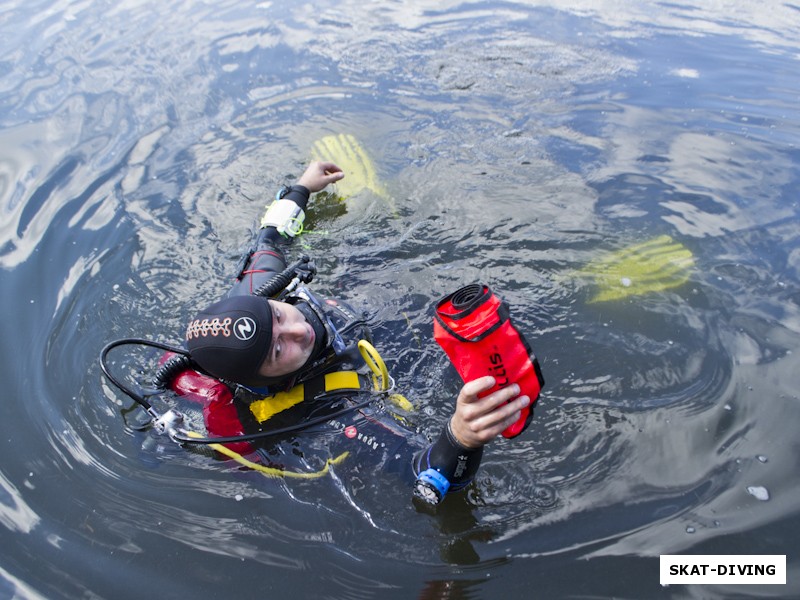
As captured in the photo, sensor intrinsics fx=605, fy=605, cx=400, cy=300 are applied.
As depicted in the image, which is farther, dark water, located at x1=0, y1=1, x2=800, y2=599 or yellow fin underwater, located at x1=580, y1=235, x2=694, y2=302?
yellow fin underwater, located at x1=580, y1=235, x2=694, y2=302

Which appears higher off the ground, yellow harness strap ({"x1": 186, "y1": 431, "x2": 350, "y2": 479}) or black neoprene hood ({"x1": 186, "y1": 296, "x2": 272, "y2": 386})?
black neoprene hood ({"x1": 186, "y1": 296, "x2": 272, "y2": 386})

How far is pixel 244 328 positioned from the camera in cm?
277

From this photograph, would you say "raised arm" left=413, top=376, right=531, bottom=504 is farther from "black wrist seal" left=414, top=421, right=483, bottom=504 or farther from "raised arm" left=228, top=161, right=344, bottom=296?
"raised arm" left=228, top=161, right=344, bottom=296

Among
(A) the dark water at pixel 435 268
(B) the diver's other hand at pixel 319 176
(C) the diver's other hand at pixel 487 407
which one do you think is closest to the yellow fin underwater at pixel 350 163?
(A) the dark water at pixel 435 268

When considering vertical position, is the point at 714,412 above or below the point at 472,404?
below

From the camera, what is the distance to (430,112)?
6.08m

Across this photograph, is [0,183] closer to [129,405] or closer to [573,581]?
[129,405]

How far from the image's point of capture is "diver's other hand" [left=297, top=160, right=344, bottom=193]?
4770mm

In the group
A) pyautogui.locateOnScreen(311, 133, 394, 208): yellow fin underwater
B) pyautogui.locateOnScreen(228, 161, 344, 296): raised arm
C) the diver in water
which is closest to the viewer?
the diver in water

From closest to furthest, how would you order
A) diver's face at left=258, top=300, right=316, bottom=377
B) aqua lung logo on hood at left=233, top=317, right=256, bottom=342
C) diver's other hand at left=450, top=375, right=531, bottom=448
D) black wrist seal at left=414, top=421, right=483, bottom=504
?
diver's other hand at left=450, top=375, right=531, bottom=448 → black wrist seal at left=414, top=421, right=483, bottom=504 → aqua lung logo on hood at left=233, top=317, right=256, bottom=342 → diver's face at left=258, top=300, right=316, bottom=377

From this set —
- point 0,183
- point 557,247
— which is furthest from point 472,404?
point 0,183

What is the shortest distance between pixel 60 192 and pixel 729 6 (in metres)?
8.06

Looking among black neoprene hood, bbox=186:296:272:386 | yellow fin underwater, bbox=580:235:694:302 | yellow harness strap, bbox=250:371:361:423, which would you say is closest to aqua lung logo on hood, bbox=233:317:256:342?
black neoprene hood, bbox=186:296:272:386

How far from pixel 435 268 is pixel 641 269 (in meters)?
1.41
